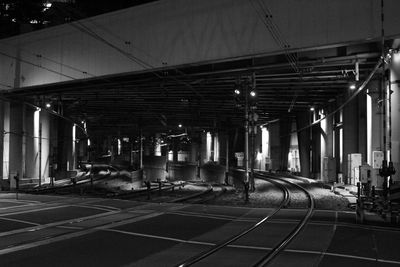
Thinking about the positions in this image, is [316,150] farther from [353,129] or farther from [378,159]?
[378,159]

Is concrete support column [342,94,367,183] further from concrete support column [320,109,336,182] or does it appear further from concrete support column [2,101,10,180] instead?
concrete support column [2,101,10,180]

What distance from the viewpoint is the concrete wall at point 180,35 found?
21.3 m

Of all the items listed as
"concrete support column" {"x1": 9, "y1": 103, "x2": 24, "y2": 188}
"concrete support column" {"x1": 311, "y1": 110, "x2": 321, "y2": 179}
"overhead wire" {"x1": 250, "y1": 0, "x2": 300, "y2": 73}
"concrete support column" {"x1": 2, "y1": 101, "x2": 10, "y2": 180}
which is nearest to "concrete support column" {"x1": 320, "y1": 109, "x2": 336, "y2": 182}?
"concrete support column" {"x1": 311, "y1": 110, "x2": 321, "y2": 179}

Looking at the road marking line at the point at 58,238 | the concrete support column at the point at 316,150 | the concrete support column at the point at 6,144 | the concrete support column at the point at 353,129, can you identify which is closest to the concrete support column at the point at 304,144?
the concrete support column at the point at 316,150

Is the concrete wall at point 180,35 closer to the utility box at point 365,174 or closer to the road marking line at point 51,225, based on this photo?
the utility box at point 365,174

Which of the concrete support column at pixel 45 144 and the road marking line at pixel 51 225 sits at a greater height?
the concrete support column at pixel 45 144

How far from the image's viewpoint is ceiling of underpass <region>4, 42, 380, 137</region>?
2353 centimetres

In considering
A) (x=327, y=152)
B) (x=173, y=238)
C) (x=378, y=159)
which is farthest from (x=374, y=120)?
(x=173, y=238)

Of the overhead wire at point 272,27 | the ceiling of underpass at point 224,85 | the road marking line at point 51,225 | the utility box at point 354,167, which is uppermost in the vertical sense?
the overhead wire at point 272,27

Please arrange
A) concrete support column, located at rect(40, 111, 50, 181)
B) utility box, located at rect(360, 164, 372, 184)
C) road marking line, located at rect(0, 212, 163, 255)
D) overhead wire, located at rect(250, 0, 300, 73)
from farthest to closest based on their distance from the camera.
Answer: concrete support column, located at rect(40, 111, 50, 181), overhead wire, located at rect(250, 0, 300, 73), utility box, located at rect(360, 164, 372, 184), road marking line, located at rect(0, 212, 163, 255)

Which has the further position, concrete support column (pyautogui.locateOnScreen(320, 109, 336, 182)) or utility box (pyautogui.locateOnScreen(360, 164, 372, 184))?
concrete support column (pyautogui.locateOnScreen(320, 109, 336, 182))

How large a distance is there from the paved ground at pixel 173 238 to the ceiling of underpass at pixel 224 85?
30.5ft

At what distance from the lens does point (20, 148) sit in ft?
109

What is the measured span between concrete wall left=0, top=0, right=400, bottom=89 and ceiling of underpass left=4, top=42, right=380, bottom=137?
789mm
